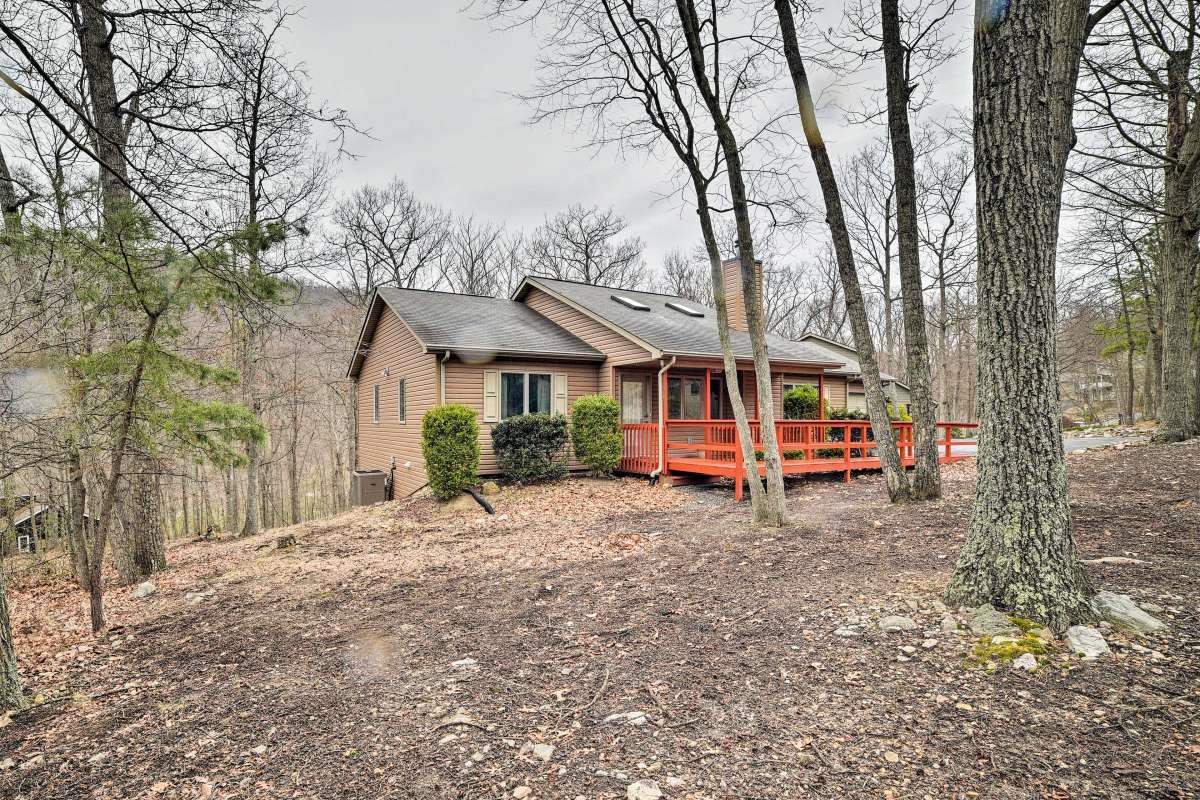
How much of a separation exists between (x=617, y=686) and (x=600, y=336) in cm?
1081

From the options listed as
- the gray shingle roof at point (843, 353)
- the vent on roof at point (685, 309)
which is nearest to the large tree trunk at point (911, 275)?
the vent on roof at point (685, 309)

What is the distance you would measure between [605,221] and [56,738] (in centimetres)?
2908

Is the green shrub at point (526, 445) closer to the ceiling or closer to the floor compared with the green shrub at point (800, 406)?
closer to the floor

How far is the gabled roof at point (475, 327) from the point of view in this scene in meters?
12.0

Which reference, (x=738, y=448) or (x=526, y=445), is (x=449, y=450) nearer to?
(x=526, y=445)

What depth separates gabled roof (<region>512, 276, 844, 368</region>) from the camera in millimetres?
12430

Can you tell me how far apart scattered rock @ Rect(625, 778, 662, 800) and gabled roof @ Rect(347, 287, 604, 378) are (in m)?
10.1

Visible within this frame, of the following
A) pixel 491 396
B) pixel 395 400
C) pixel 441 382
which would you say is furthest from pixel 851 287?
pixel 395 400

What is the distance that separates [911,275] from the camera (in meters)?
7.45

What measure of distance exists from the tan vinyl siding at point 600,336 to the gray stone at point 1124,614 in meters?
9.16

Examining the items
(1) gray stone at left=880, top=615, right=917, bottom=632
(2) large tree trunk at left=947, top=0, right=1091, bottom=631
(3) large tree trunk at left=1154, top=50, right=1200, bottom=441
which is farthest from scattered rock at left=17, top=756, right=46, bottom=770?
(3) large tree trunk at left=1154, top=50, right=1200, bottom=441

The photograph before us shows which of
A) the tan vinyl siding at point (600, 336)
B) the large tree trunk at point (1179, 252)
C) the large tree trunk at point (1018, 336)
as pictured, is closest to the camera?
the large tree trunk at point (1018, 336)

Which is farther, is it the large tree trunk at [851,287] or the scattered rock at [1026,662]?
the large tree trunk at [851,287]

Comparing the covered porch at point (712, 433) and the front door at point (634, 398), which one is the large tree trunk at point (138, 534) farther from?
the front door at point (634, 398)
